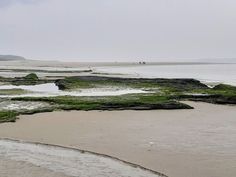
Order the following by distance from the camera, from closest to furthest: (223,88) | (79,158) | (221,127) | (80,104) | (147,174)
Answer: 1. (147,174)
2. (79,158)
3. (221,127)
4. (80,104)
5. (223,88)

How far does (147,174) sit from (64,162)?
276 centimetres

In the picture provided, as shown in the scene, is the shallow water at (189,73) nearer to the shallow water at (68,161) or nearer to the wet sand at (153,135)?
the wet sand at (153,135)

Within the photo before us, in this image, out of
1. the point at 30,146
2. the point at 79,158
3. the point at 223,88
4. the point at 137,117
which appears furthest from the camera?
the point at 223,88

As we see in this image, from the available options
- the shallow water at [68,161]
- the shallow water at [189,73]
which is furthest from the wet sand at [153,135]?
the shallow water at [189,73]

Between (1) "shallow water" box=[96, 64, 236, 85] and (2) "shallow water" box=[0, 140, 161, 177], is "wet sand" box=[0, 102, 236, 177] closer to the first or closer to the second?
(2) "shallow water" box=[0, 140, 161, 177]

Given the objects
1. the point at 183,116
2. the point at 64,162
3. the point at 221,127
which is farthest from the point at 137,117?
the point at 64,162

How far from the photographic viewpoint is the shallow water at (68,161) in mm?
13055

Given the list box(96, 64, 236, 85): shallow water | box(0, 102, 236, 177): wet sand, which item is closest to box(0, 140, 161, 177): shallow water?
box(0, 102, 236, 177): wet sand

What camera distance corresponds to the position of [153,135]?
743 inches

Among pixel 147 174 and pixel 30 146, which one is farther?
pixel 30 146

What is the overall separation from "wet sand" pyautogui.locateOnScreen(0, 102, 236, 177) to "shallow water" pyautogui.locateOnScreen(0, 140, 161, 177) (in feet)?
2.47

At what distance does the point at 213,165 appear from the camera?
13898 millimetres

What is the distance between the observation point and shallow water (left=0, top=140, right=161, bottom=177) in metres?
13.1

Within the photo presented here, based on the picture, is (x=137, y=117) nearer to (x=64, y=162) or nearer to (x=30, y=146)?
(x=30, y=146)
